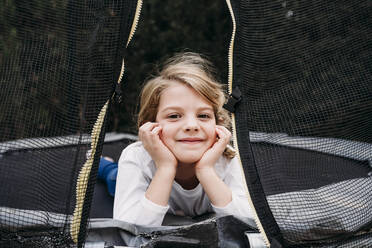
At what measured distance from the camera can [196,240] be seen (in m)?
0.96

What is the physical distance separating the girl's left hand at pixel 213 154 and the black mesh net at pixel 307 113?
14cm

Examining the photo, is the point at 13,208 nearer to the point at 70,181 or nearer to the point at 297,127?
the point at 70,181

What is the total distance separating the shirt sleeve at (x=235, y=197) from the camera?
116cm

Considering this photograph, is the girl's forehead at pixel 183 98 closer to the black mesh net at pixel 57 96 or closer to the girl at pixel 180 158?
the girl at pixel 180 158

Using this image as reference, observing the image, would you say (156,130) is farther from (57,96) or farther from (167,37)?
(167,37)

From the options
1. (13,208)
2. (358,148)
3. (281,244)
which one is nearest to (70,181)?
(13,208)

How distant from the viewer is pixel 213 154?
1229mm

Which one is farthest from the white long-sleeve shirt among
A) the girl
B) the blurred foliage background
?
the blurred foliage background

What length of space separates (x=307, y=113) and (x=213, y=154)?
0.28 meters

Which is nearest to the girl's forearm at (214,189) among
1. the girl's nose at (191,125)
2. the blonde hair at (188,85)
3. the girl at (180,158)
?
the girl at (180,158)

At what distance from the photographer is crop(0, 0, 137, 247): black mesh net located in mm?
1006

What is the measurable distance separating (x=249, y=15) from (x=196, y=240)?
548 millimetres

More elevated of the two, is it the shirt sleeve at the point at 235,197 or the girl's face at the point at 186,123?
the girl's face at the point at 186,123

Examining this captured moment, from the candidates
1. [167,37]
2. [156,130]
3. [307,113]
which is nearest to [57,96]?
[156,130]
